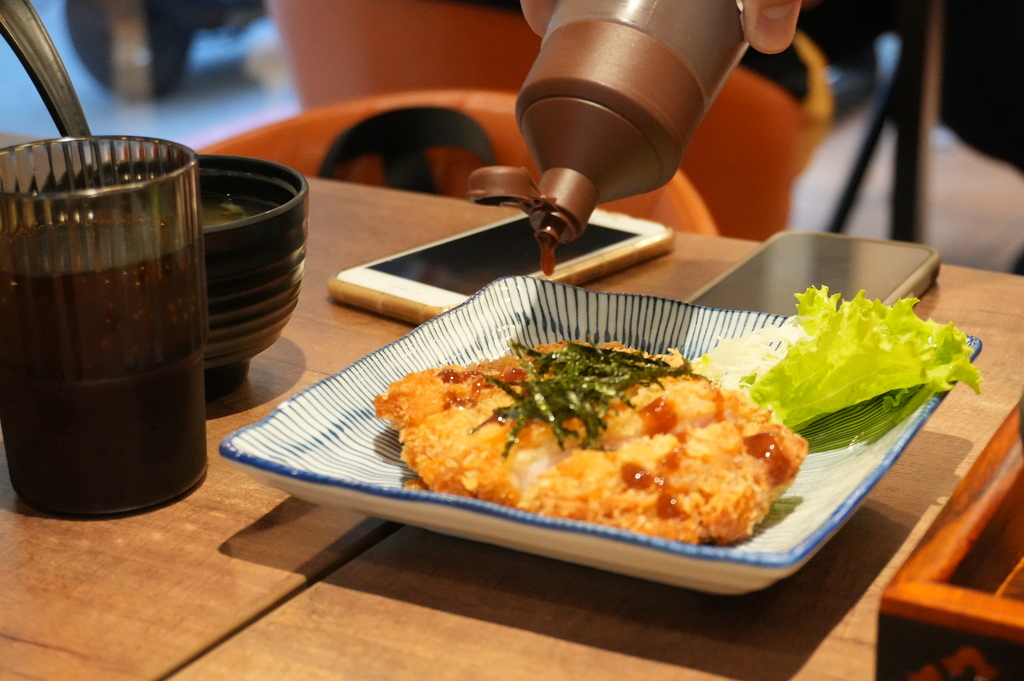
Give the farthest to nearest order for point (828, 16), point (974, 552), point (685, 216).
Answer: point (828, 16), point (685, 216), point (974, 552)

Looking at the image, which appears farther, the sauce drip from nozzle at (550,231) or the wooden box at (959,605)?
the sauce drip from nozzle at (550,231)

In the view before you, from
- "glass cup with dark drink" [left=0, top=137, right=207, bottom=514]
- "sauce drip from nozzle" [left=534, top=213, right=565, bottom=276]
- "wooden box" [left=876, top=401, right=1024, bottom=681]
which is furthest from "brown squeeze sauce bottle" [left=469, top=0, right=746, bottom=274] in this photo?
"wooden box" [left=876, top=401, right=1024, bottom=681]

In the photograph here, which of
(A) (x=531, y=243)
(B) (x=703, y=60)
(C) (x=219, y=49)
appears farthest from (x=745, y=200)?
(C) (x=219, y=49)

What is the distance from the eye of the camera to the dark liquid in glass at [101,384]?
0.71 m

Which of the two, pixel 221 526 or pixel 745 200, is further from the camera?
pixel 745 200

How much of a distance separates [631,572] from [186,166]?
1.34ft

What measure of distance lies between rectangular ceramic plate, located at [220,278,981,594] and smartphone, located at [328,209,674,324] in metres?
0.16

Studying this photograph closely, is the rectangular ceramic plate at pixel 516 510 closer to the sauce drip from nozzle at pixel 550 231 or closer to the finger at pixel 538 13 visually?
the sauce drip from nozzle at pixel 550 231

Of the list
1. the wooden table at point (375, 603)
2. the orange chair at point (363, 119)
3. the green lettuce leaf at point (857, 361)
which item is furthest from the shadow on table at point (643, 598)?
the orange chair at point (363, 119)

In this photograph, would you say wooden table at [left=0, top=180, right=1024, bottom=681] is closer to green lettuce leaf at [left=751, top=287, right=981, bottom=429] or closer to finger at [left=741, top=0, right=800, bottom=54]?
green lettuce leaf at [left=751, top=287, right=981, bottom=429]

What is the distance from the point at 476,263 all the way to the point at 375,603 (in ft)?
2.10

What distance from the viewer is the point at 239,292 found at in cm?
90

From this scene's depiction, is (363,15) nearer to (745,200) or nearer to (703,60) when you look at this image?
(745,200)

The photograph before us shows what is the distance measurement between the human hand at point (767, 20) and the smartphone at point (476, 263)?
309mm
